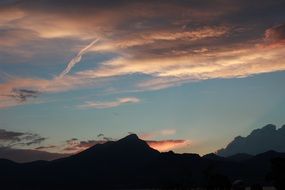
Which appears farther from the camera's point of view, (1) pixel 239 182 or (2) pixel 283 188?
(1) pixel 239 182

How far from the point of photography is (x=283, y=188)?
16288 centimetres

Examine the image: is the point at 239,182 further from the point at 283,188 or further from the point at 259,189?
the point at 283,188

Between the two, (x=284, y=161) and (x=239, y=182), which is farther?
(x=239, y=182)

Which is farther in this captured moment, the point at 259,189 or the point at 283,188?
the point at 259,189

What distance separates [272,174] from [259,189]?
29.3 ft

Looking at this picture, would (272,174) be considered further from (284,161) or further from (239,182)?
(239,182)

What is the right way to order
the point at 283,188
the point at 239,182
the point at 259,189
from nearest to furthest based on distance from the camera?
the point at 283,188, the point at 259,189, the point at 239,182

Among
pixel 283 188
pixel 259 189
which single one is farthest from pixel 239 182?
pixel 283 188

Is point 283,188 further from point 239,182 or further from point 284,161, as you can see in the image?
point 239,182

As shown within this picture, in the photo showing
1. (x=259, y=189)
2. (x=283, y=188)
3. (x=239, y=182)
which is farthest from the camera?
(x=239, y=182)

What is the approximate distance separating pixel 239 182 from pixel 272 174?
2470cm

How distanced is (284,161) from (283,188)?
32.6 ft

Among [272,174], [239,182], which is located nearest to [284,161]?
[272,174]

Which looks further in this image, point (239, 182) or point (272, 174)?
point (239, 182)
